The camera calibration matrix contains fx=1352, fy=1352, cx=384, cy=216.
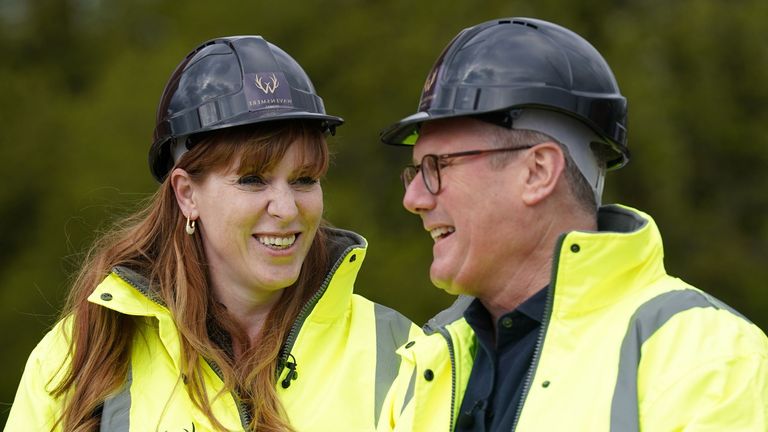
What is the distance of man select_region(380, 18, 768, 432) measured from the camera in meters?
3.21

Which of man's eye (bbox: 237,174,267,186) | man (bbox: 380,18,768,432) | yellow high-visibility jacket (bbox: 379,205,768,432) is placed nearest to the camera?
yellow high-visibility jacket (bbox: 379,205,768,432)

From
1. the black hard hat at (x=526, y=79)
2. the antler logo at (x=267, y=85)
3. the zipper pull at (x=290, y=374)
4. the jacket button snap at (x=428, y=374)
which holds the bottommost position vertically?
the zipper pull at (x=290, y=374)

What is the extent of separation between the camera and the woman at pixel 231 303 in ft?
Answer: 14.1

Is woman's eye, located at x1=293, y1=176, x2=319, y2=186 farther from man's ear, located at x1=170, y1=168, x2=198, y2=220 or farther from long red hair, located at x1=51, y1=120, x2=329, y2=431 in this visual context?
man's ear, located at x1=170, y1=168, x2=198, y2=220

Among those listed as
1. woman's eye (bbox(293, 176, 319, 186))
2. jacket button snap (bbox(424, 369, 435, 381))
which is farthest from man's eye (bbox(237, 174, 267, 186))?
jacket button snap (bbox(424, 369, 435, 381))

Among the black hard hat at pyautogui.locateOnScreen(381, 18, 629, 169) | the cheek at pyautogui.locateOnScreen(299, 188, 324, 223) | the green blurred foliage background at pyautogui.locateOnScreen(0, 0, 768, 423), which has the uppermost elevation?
the black hard hat at pyautogui.locateOnScreen(381, 18, 629, 169)

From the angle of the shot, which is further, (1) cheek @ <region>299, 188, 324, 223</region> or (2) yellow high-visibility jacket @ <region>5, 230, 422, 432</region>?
(1) cheek @ <region>299, 188, 324, 223</region>

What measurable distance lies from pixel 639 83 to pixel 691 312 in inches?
842


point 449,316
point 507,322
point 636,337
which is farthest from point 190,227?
point 636,337

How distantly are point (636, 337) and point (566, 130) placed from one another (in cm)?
61

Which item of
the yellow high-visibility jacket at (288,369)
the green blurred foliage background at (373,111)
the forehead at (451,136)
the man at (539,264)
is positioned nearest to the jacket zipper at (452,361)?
the man at (539,264)

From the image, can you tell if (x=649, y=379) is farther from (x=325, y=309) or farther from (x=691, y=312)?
(x=325, y=309)

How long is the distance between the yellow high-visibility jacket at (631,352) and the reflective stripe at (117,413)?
1.11 m

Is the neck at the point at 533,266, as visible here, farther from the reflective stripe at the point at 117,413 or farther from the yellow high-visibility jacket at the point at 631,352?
the reflective stripe at the point at 117,413
